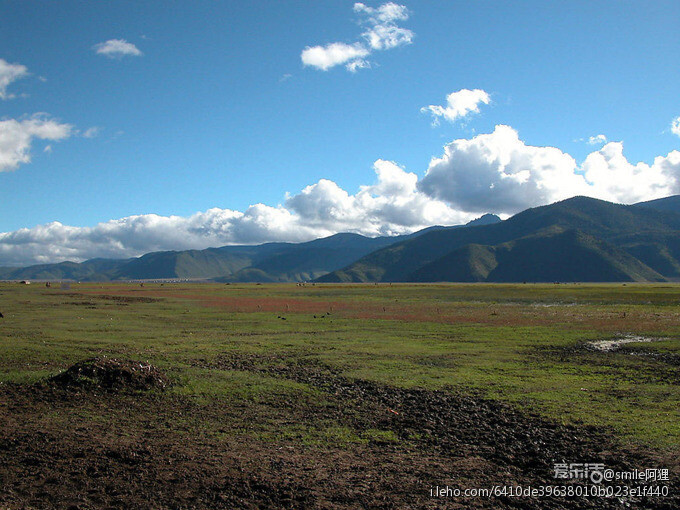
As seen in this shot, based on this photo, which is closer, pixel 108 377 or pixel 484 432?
→ pixel 484 432

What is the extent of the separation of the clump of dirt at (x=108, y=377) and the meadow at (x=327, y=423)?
Answer: 277mm

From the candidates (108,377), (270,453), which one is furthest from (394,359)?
(108,377)

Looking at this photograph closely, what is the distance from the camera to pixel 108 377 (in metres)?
17.0

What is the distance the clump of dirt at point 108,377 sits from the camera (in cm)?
1667

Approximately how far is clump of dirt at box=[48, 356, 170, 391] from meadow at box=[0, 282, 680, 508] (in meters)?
0.28

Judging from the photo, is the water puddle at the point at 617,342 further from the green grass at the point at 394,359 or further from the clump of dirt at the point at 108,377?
the clump of dirt at the point at 108,377

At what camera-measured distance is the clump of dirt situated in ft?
54.7

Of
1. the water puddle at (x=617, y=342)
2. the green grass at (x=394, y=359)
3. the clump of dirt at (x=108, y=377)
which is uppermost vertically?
the clump of dirt at (x=108, y=377)

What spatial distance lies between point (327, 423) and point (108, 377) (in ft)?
29.2

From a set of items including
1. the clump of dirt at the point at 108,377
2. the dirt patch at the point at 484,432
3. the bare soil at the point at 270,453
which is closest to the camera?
the bare soil at the point at 270,453

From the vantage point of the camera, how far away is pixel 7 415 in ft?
45.8

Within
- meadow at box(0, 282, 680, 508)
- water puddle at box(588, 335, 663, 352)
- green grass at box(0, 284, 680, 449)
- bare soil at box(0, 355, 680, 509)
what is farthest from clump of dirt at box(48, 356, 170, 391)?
water puddle at box(588, 335, 663, 352)

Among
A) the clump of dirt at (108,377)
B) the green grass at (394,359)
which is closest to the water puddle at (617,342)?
the green grass at (394,359)

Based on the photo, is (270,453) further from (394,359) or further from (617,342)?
(617,342)
